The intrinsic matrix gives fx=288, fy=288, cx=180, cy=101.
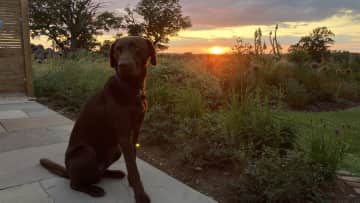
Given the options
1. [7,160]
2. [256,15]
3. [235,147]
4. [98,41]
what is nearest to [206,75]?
[256,15]

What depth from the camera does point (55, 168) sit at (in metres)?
2.63

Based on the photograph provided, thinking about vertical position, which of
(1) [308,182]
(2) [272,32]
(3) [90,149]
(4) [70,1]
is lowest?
(1) [308,182]

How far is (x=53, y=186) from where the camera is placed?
2402 millimetres

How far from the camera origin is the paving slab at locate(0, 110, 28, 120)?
4.90 metres

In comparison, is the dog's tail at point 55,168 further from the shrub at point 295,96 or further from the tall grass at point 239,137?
the shrub at point 295,96

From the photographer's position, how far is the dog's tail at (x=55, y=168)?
2.55 m

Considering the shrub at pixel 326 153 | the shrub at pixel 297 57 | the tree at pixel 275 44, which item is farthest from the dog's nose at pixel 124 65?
the shrub at pixel 297 57

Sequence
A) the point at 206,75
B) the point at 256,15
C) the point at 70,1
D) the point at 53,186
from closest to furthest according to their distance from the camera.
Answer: the point at 53,186 < the point at 206,75 < the point at 256,15 < the point at 70,1

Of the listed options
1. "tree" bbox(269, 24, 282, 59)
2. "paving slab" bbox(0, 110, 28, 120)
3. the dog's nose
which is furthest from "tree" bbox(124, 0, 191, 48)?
the dog's nose

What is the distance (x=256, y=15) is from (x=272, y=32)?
1878 millimetres

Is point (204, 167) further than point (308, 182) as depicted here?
Yes

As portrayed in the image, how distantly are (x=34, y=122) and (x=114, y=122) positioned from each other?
122 inches

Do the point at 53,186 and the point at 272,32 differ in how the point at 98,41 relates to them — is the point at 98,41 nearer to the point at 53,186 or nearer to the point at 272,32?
the point at 272,32

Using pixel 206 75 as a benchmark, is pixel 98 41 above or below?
above
